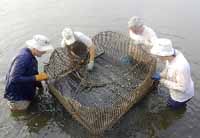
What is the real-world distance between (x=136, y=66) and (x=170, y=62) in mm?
1408

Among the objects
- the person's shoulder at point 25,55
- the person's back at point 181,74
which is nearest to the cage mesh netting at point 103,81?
the person's back at point 181,74

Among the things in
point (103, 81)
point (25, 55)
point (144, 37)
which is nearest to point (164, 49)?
point (144, 37)

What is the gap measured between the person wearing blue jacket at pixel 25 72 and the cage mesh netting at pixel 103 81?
537mm

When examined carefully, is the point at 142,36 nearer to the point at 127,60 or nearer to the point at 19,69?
the point at 127,60

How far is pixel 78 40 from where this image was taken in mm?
7898

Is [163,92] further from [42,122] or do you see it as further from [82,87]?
[42,122]

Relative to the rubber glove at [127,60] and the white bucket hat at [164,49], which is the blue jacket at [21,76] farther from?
the white bucket hat at [164,49]

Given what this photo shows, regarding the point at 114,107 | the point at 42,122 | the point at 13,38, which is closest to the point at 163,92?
the point at 114,107

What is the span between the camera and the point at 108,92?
775cm

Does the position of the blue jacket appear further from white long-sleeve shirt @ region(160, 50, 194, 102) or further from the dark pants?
the dark pants

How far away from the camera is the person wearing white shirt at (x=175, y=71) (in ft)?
22.4

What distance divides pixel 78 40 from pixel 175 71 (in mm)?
2427

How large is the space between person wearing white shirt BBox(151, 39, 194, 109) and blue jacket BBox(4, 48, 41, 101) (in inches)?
106

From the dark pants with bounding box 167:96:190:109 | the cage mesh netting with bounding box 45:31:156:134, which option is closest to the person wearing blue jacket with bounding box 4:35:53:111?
the cage mesh netting with bounding box 45:31:156:134
